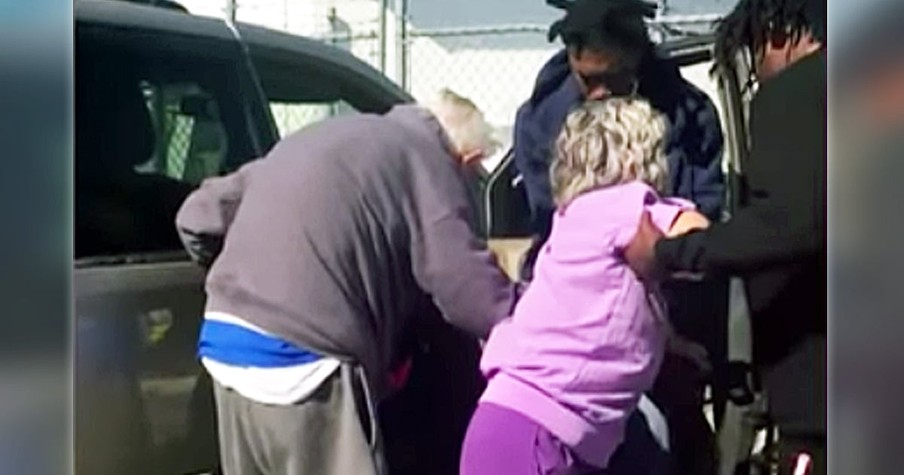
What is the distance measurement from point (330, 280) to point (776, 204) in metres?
0.87

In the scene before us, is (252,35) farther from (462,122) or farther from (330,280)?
(330,280)

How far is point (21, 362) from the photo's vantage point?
291cm

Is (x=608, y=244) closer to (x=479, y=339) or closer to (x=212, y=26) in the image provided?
(x=479, y=339)

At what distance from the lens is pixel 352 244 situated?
354cm

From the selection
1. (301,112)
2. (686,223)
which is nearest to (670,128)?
(686,223)

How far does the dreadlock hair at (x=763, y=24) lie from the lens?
3387 millimetres

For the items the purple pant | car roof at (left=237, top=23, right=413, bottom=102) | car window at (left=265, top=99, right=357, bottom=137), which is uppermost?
car roof at (left=237, top=23, right=413, bottom=102)

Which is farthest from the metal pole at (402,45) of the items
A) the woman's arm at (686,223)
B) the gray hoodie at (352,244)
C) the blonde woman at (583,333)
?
the woman's arm at (686,223)

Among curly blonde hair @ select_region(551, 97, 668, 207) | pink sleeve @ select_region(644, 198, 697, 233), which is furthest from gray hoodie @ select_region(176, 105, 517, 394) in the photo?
pink sleeve @ select_region(644, 198, 697, 233)

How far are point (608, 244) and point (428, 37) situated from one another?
103cm

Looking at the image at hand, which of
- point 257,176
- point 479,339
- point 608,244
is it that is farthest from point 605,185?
point 257,176

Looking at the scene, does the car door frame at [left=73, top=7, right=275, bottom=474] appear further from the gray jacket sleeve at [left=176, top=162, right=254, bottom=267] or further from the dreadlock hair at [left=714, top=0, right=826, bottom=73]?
the dreadlock hair at [left=714, top=0, right=826, bottom=73]

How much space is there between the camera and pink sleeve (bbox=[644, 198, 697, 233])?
345cm

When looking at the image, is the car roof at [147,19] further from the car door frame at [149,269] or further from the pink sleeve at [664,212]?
the pink sleeve at [664,212]
